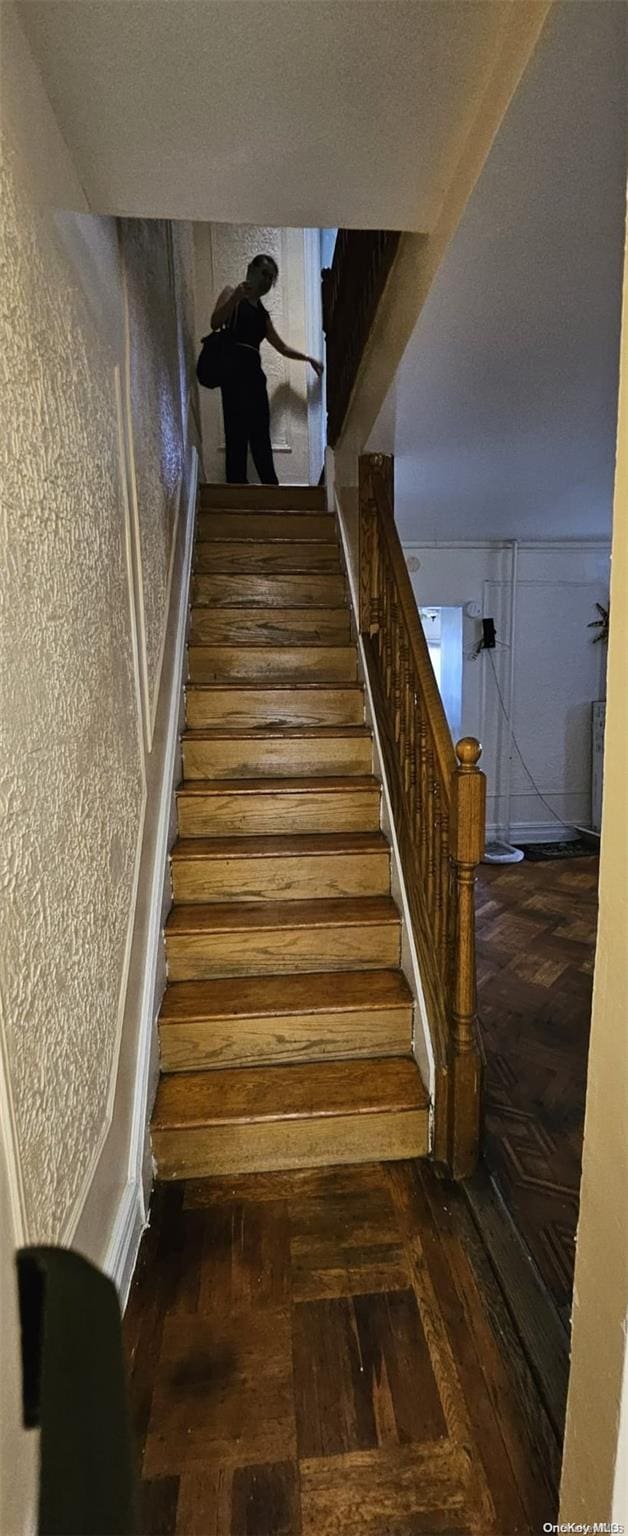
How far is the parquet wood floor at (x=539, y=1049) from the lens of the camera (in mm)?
1477

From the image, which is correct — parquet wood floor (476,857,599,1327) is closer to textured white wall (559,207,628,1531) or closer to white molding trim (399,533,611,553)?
textured white wall (559,207,628,1531)

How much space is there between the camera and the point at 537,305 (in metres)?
1.49

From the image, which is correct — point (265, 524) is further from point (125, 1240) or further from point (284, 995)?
point (125, 1240)

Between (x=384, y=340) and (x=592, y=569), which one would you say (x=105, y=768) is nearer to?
(x=384, y=340)

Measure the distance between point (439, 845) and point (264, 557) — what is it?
187cm

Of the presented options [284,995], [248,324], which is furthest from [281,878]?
[248,324]

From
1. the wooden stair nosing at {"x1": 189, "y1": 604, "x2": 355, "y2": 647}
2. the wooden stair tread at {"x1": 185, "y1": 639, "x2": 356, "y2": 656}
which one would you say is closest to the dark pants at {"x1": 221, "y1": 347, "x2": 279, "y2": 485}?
the wooden stair nosing at {"x1": 189, "y1": 604, "x2": 355, "y2": 647}

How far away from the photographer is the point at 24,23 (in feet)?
3.03

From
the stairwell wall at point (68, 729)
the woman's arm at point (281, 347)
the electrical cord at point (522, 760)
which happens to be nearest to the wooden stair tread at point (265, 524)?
the woman's arm at point (281, 347)

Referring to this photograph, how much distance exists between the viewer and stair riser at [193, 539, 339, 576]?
2979 mm

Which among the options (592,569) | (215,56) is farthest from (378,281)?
(592,569)

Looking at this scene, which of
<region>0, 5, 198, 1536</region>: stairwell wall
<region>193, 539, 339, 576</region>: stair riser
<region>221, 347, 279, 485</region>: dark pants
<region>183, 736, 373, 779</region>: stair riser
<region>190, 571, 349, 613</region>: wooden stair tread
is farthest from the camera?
<region>221, 347, 279, 485</region>: dark pants

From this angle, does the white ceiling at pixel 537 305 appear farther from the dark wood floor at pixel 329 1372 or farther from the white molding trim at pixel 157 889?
the dark wood floor at pixel 329 1372

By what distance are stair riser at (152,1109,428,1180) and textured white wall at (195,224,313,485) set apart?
387cm
